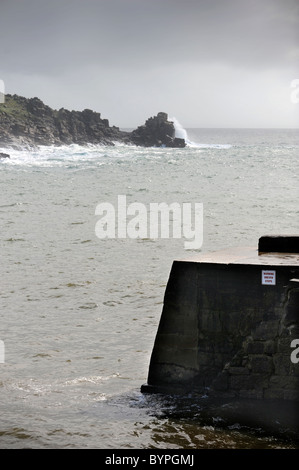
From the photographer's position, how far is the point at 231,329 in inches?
293

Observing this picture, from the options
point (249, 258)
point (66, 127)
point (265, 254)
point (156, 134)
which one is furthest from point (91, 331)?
point (66, 127)

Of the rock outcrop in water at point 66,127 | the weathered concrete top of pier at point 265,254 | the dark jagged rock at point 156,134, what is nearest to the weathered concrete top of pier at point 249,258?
the weathered concrete top of pier at point 265,254

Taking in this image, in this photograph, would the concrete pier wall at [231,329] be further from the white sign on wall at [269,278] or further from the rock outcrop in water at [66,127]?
the rock outcrop in water at [66,127]

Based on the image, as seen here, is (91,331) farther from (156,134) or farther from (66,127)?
(66,127)

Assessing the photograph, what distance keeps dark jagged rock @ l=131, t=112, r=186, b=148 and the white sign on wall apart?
113 metres

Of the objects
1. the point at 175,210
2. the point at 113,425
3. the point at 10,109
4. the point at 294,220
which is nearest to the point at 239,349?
the point at 113,425

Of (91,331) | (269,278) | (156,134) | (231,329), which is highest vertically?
(156,134)

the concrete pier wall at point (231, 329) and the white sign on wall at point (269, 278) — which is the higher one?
the white sign on wall at point (269, 278)

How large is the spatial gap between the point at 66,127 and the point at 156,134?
1581 cm

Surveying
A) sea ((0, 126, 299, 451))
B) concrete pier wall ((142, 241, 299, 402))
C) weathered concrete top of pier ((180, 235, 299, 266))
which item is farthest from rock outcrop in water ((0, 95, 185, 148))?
concrete pier wall ((142, 241, 299, 402))

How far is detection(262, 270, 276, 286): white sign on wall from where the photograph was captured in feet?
23.6

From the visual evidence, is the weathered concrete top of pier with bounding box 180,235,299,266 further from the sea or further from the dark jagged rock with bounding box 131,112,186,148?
the dark jagged rock with bounding box 131,112,186,148

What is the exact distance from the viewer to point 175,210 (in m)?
29.4

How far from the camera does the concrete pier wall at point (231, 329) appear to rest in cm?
721
